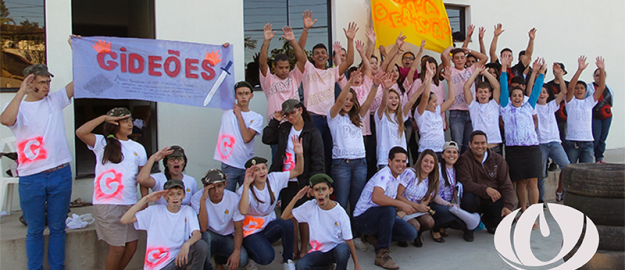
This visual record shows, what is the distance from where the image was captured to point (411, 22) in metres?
7.17

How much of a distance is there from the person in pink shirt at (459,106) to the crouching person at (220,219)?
3.56 m

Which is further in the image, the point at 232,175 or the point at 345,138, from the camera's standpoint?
the point at 345,138

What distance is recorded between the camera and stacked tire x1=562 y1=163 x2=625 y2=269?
3205 mm

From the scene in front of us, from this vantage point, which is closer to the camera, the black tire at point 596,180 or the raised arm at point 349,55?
the black tire at point 596,180

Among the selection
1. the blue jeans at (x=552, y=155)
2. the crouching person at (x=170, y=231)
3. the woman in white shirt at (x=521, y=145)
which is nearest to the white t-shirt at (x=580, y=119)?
the blue jeans at (x=552, y=155)

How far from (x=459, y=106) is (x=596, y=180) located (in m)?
3.36

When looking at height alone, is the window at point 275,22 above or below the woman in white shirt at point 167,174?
above

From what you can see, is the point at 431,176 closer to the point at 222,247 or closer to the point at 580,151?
the point at 222,247

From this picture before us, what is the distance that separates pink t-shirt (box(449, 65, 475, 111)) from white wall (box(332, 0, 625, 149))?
1.49 m

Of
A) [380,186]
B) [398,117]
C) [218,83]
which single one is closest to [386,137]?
[398,117]

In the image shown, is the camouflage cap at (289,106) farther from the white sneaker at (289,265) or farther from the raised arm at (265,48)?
the white sneaker at (289,265)

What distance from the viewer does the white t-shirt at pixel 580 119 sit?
7.03 metres

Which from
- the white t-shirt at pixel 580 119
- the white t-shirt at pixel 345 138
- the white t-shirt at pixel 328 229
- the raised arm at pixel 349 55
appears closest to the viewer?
the white t-shirt at pixel 328 229

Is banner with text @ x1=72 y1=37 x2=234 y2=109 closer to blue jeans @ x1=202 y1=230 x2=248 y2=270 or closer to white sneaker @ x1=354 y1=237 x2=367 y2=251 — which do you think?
blue jeans @ x1=202 y1=230 x2=248 y2=270
